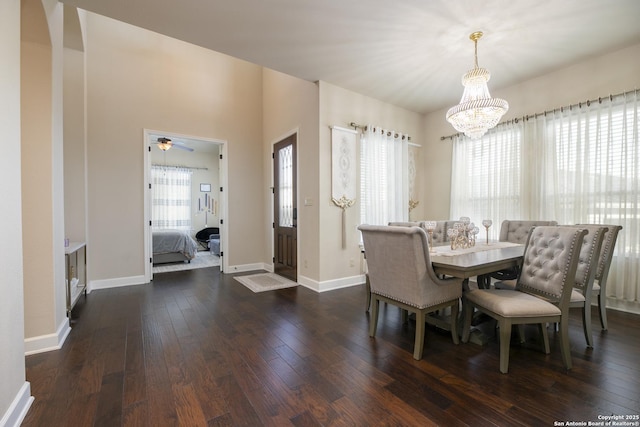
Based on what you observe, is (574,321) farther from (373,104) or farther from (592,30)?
(373,104)

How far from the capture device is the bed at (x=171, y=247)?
554 cm

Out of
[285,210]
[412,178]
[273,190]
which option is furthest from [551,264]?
[273,190]

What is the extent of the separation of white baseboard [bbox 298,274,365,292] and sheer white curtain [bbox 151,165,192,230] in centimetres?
537

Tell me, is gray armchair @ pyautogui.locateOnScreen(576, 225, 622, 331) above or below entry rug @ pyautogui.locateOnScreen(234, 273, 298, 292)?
above

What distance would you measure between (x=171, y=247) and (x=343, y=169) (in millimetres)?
4026

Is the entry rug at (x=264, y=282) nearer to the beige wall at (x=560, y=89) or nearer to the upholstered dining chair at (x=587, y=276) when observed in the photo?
the beige wall at (x=560, y=89)

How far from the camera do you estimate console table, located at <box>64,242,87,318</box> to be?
271 cm

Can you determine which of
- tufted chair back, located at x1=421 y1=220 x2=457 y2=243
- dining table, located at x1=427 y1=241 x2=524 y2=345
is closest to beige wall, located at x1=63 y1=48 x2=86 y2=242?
dining table, located at x1=427 y1=241 x2=524 y2=345

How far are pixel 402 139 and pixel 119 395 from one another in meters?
4.83

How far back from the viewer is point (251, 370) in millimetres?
1914

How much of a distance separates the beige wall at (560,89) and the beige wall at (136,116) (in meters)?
3.73

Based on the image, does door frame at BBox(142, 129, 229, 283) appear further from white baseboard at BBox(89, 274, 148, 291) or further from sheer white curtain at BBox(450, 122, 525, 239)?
sheer white curtain at BBox(450, 122, 525, 239)

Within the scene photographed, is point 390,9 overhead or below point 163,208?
overhead

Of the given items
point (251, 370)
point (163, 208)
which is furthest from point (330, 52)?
point (163, 208)
